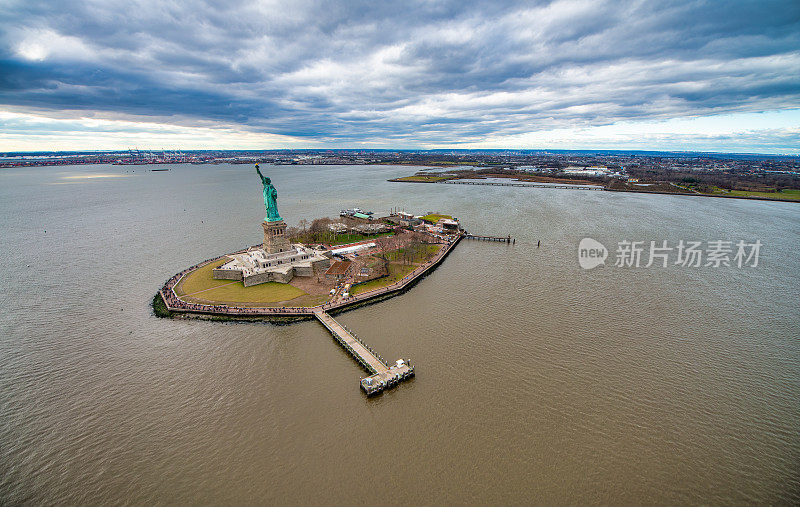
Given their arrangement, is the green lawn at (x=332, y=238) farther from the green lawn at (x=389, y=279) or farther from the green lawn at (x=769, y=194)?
the green lawn at (x=769, y=194)

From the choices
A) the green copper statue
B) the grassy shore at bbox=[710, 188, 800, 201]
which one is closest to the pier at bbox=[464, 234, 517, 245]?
the green copper statue

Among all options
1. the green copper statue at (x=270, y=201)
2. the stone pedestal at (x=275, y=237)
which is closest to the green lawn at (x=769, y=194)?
the stone pedestal at (x=275, y=237)

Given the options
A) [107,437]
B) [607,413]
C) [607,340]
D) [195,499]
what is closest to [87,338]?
[107,437]

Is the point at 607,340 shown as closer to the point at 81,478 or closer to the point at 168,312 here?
the point at 81,478
